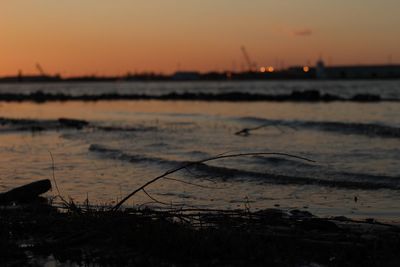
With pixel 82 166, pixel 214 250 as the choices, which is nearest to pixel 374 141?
pixel 82 166

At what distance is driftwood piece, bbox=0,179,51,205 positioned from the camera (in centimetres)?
1137

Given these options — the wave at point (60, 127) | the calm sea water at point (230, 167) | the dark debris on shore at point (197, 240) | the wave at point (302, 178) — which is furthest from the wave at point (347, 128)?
the dark debris on shore at point (197, 240)

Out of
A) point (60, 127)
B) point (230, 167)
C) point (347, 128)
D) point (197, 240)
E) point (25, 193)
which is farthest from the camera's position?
point (60, 127)

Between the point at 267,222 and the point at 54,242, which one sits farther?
the point at 267,222

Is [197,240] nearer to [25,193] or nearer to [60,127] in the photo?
[25,193]

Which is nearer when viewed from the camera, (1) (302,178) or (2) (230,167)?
(1) (302,178)

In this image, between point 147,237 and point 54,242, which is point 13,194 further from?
point 147,237

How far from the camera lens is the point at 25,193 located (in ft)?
38.3

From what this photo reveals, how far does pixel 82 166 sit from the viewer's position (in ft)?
57.4

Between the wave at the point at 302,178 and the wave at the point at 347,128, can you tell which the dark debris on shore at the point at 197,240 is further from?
the wave at the point at 347,128

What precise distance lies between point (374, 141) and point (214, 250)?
1673 cm

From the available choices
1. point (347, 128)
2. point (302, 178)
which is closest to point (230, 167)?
point (302, 178)

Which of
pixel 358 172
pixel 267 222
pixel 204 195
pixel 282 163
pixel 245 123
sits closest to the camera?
pixel 267 222

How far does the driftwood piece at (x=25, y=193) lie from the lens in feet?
37.3
